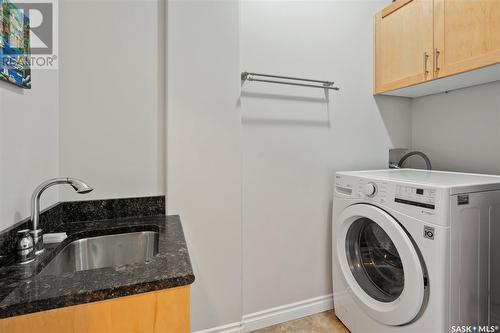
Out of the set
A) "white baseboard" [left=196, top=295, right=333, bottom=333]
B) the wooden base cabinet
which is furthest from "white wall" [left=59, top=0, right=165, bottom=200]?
"white baseboard" [left=196, top=295, right=333, bottom=333]

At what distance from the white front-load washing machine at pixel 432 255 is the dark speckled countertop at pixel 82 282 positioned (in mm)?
1022

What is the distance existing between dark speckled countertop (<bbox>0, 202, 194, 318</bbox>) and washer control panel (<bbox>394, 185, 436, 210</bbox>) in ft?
3.41

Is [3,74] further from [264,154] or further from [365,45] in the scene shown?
[365,45]

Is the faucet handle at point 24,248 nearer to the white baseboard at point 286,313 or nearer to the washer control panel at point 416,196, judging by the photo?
the white baseboard at point 286,313

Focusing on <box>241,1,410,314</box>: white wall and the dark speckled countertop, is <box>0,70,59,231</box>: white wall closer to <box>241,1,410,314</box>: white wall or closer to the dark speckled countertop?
the dark speckled countertop

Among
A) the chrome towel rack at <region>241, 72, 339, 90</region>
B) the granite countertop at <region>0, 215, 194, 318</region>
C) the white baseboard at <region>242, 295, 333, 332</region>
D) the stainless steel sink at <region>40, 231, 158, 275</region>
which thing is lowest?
the white baseboard at <region>242, 295, 333, 332</region>

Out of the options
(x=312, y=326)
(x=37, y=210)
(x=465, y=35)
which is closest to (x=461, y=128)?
(x=465, y=35)

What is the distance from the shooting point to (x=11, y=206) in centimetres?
86

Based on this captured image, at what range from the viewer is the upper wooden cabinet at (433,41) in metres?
1.31

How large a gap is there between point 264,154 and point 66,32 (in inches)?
48.9

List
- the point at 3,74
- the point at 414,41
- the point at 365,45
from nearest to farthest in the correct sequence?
the point at 3,74 < the point at 414,41 < the point at 365,45

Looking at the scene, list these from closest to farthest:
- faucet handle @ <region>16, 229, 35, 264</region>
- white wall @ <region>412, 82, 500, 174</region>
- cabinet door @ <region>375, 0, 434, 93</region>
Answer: faucet handle @ <region>16, 229, 35, 264</region> < cabinet door @ <region>375, 0, 434, 93</region> < white wall @ <region>412, 82, 500, 174</region>

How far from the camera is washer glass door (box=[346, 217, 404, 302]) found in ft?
4.51

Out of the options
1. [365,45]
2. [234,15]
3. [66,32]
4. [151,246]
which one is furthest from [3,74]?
[365,45]
